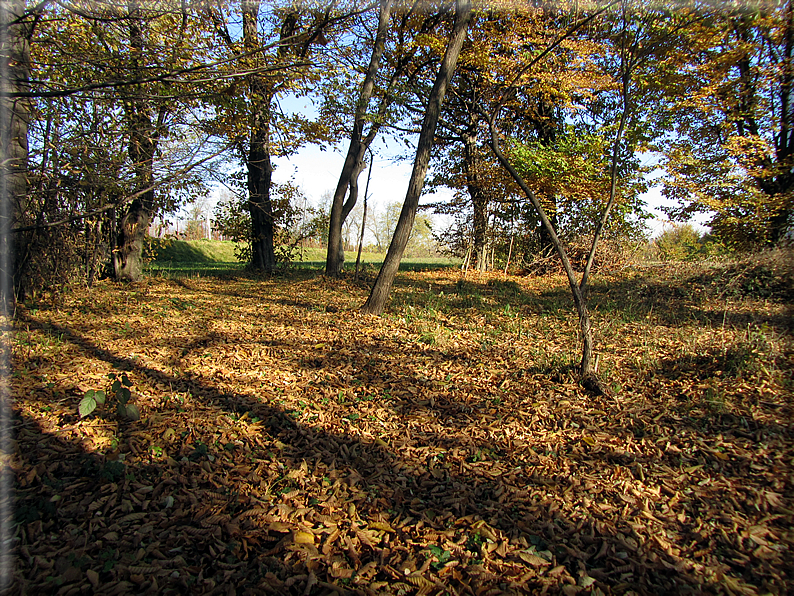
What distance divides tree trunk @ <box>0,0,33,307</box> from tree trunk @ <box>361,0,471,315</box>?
→ 4.78 m

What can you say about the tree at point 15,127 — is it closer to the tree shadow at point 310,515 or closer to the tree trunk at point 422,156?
the tree shadow at point 310,515

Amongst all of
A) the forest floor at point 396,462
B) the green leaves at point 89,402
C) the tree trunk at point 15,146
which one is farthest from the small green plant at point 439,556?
the tree trunk at point 15,146

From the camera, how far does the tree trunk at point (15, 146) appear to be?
3.22 meters

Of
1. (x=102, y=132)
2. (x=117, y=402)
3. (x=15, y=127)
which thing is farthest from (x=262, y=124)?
(x=117, y=402)

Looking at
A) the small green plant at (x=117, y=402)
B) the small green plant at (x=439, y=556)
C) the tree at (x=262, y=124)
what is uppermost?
the tree at (x=262, y=124)

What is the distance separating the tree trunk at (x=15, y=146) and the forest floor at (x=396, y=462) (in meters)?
0.98

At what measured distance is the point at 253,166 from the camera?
12.3m

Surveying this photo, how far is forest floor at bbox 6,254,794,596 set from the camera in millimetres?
2332

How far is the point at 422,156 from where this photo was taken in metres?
7.00

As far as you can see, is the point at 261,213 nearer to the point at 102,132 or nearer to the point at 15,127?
the point at 15,127

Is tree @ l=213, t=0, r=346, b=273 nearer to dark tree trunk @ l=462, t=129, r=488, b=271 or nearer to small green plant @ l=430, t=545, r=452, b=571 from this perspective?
dark tree trunk @ l=462, t=129, r=488, b=271

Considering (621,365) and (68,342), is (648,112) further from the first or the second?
(68,342)

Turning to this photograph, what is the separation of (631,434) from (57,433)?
4.80 meters

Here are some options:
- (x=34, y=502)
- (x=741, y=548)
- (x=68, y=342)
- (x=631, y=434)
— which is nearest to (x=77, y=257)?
(x=68, y=342)
